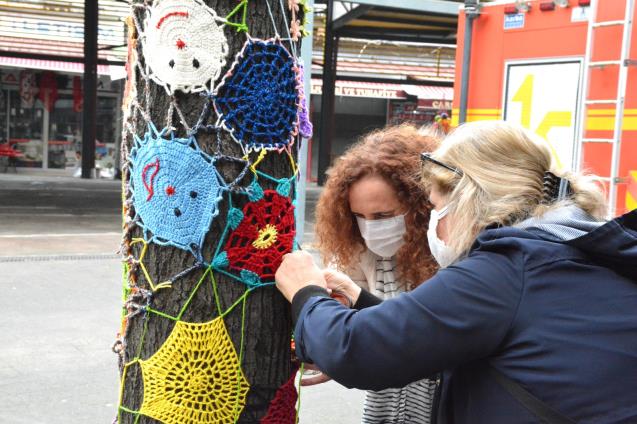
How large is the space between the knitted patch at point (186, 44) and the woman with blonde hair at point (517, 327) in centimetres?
67

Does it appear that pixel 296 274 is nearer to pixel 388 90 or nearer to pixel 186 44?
pixel 186 44

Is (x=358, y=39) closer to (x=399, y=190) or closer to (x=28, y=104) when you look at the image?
(x=28, y=104)

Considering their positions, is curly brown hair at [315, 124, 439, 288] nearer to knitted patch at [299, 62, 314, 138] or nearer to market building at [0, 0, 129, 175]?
knitted patch at [299, 62, 314, 138]

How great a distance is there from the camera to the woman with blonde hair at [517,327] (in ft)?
4.34

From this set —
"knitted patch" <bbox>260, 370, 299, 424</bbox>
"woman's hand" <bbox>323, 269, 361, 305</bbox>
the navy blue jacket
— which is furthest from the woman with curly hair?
the navy blue jacket

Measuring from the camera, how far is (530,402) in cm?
135

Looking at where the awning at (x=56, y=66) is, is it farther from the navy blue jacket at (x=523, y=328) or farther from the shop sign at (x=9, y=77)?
the navy blue jacket at (x=523, y=328)

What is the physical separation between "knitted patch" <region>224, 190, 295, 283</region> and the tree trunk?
0.03 meters

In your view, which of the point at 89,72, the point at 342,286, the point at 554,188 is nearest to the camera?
the point at 554,188

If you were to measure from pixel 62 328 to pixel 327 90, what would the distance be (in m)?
14.7

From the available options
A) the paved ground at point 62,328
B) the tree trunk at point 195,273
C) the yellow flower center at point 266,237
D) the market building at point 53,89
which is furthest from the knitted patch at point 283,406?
the market building at point 53,89

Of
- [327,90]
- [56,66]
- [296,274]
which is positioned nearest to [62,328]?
[296,274]

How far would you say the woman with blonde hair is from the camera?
132cm

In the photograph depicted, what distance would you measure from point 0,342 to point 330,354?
4.97 meters
